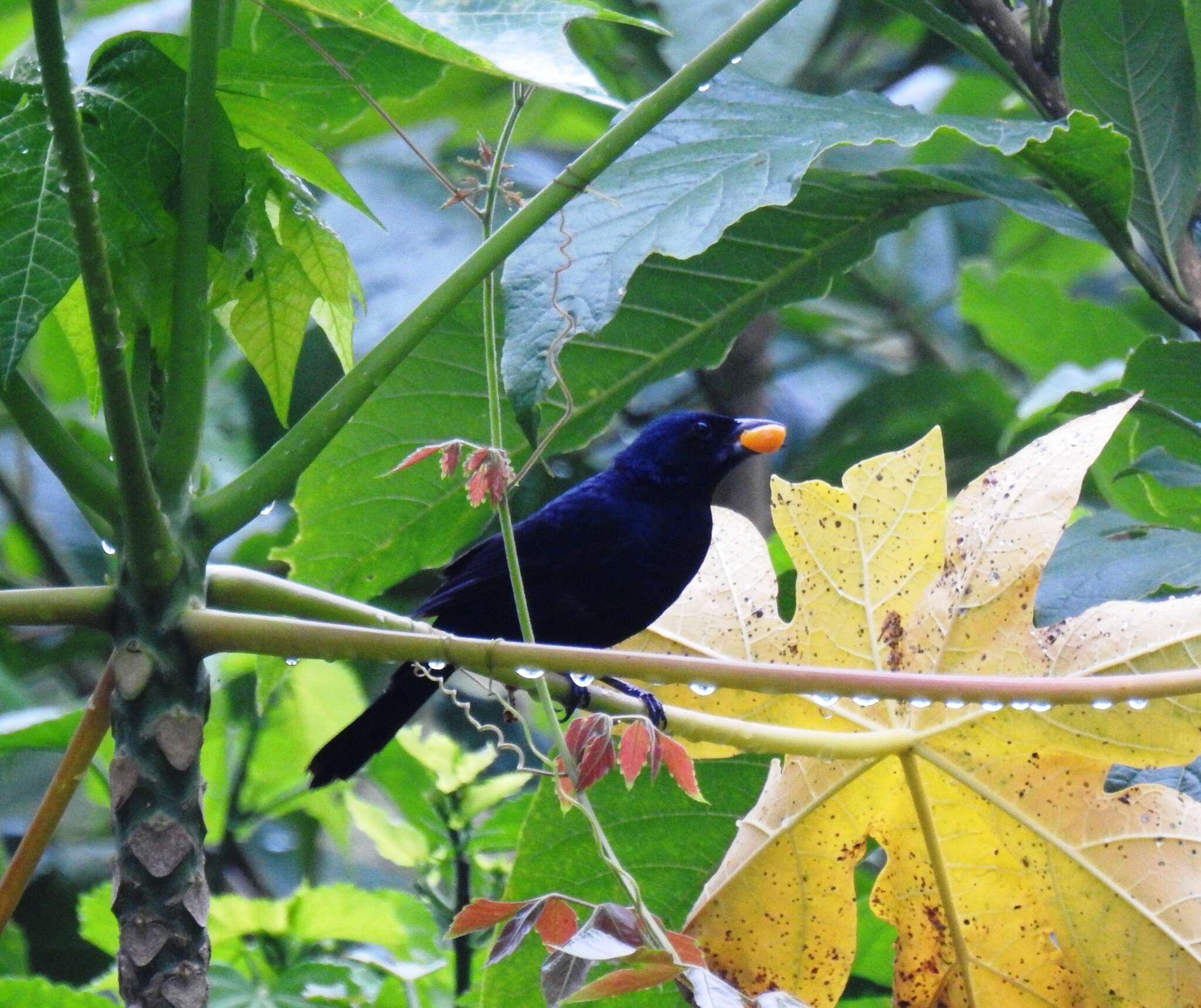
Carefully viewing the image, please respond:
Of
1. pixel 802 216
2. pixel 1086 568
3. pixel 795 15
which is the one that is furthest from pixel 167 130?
pixel 795 15

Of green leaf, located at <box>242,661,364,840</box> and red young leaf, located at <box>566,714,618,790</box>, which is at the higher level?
red young leaf, located at <box>566,714,618,790</box>

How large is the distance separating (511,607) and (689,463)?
34 cm

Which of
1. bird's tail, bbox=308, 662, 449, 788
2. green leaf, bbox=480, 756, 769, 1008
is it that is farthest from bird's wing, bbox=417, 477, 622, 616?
green leaf, bbox=480, 756, 769, 1008

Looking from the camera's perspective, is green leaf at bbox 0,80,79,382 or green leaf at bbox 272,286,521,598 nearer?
green leaf at bbox 0,80,79,382

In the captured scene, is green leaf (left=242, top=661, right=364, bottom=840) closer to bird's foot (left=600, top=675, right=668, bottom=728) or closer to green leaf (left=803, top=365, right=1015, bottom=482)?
bird's foot (left=600, top=675, right=668, bottom=728)

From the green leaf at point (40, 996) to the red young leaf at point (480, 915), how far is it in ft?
1.94

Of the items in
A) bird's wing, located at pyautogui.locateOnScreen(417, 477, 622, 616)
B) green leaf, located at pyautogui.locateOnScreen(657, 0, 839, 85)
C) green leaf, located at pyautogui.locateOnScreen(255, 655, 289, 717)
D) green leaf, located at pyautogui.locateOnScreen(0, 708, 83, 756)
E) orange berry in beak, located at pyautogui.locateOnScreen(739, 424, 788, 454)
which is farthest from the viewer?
green leaf, located at pyautogui.locateOnScreen(657, 0, 839, 85)

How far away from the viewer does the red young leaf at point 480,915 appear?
31.1 inches

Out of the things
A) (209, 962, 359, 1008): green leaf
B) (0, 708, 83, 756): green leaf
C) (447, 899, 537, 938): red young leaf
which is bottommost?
(209, 962, 359, 1008): green leaf

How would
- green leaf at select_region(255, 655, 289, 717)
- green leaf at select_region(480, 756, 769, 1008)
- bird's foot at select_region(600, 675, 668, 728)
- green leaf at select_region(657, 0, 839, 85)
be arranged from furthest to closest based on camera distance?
green leaf at select_region(657, 0, 839, 85)
green leaf at select_region(255, 655, 289, 717)
green leaf at select_region(480, 756, 769, 1008)
bird's foot at select_region(600, 675, 668, 728)

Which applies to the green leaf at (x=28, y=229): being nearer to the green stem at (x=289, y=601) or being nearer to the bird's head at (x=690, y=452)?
the green stem at (x=289, y=601)

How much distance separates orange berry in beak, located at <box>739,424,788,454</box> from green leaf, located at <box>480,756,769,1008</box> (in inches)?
18.3

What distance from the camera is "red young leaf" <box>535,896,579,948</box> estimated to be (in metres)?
Result: 0.80

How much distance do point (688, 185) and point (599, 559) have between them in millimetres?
700
